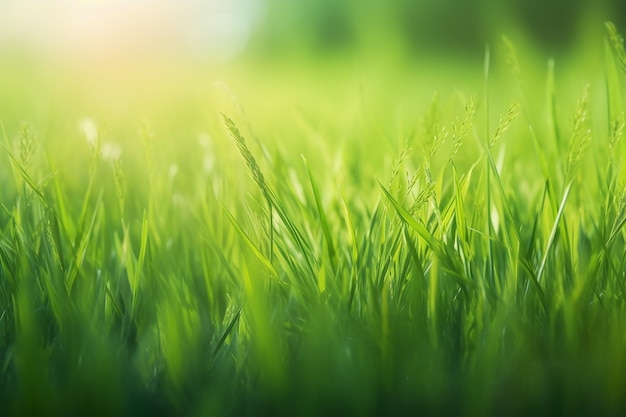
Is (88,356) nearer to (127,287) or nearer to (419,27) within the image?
(127,287)

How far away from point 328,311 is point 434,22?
5227 millimetres

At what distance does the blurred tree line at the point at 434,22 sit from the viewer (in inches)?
198

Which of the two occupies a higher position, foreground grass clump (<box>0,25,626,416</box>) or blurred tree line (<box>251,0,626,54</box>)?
blurred tree line (<box>251,0,626,54</box>)

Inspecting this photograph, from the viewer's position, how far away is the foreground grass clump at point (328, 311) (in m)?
0.65

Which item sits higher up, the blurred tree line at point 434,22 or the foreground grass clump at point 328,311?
the blurred tree line at point 434,22

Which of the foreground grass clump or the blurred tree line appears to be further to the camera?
the blurred tree line

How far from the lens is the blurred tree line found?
5.03 m

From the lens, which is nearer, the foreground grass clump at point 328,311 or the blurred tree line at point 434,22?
the foreground grass clump at point 328,311

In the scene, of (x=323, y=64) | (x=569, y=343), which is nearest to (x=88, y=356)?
(x=569, y=343)

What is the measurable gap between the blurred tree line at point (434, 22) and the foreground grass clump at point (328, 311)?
3932 mm

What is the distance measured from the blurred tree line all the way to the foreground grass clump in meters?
3.93

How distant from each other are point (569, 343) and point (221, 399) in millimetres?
333

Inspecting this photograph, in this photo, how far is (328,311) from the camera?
741mm

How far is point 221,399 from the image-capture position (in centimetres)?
64
